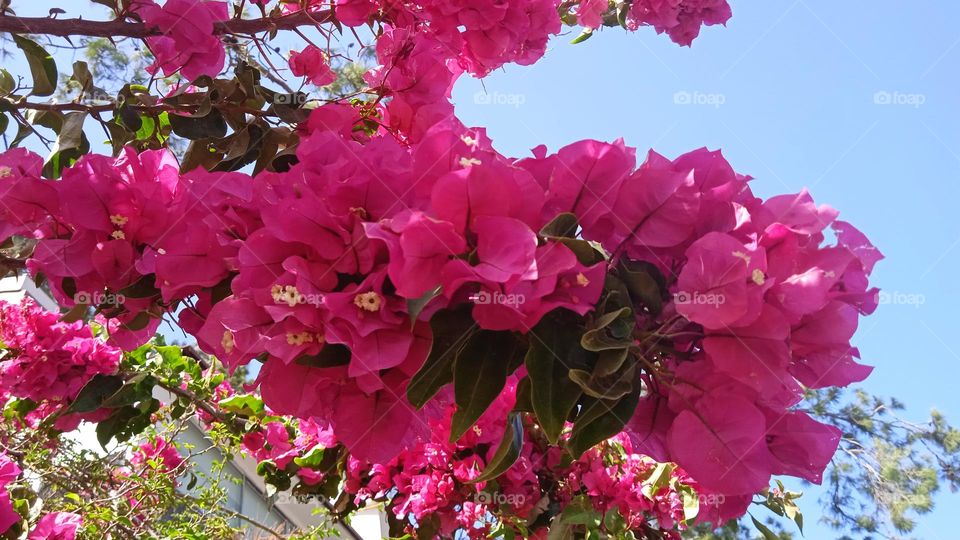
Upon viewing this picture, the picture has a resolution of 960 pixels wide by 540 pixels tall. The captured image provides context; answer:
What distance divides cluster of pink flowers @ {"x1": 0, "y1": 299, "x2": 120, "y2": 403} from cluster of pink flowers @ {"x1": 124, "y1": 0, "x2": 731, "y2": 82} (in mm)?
1170

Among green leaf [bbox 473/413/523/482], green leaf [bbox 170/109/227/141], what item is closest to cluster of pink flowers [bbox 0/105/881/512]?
A: green leaf [bbox 473/413/523/482]

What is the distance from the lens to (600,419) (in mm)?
792

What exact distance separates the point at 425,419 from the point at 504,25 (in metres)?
1.14

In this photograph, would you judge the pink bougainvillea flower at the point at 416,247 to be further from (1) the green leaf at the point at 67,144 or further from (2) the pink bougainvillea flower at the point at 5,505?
(2) the pink bougainvillea flower at the point at 5,505

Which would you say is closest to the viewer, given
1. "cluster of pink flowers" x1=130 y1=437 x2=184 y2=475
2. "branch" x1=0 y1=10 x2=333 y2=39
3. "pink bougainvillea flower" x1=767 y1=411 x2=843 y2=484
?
"pink bougainvillea flower" x1=767 y1=411 x2=843 y2=484

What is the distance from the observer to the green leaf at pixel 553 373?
0.75 m

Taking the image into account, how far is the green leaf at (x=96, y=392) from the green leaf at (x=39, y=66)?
0.93 meters

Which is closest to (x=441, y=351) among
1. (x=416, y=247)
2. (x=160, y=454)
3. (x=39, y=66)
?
(x=416, y=247)

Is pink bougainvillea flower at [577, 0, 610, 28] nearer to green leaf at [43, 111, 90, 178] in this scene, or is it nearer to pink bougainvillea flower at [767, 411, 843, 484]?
green leaf at [43, 111, 90, 178]

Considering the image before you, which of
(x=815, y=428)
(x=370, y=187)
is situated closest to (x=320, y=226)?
(x=370, y=187)

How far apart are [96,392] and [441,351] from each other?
77.5 inches

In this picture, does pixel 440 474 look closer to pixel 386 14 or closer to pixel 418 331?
pixel 386 14

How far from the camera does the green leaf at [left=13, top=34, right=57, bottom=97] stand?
1.73m

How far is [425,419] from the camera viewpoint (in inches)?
37.8
